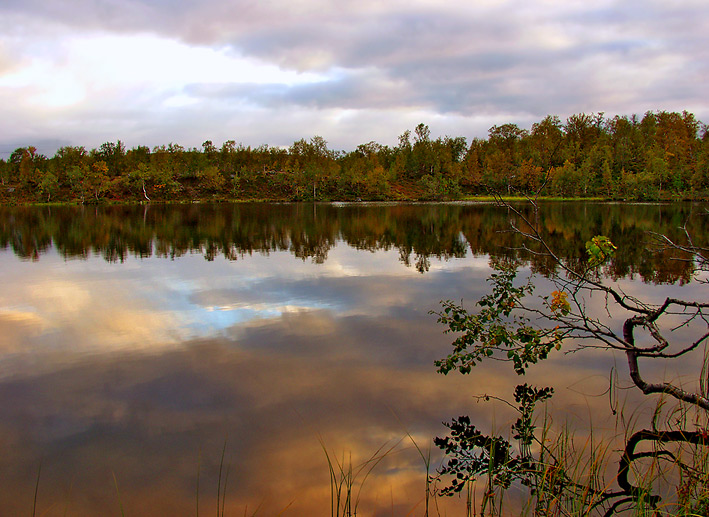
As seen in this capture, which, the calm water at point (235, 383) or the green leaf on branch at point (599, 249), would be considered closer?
the calm water at point (235, 383)

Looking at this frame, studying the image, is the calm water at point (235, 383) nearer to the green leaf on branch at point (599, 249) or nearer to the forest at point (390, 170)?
the green leaf on branch at point (599, 249)

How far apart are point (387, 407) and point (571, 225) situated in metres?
35.3

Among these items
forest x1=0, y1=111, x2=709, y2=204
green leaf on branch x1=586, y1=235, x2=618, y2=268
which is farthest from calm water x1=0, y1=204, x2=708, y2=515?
forest x1=0, y1=111, x2=709, y2=204

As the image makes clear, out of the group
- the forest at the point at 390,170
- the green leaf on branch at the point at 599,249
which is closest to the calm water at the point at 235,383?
the green leaf on branch at the point at 599,249

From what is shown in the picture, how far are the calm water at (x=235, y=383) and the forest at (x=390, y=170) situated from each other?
225 ft

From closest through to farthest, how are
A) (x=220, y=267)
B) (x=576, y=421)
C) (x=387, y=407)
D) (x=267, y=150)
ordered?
1. (x=576, y=421)
2. (x=387, y=407)
3. (x=220, y=267)
4. (x=267, y=150)

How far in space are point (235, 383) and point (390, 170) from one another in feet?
343

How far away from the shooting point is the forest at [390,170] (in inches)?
3484

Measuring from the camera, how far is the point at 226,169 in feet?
352

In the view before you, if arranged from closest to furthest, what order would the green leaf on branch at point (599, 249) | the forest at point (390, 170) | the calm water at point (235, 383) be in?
the calm water at point (235, 383) → the green leaf on branch at point (599, 249) → the forest at point (390, 170)

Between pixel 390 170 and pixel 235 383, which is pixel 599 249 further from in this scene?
pixel 390 170

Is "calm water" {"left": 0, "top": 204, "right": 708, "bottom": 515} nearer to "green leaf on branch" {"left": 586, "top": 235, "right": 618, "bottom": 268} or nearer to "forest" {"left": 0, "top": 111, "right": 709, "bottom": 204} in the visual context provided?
"green leaf on branch" {"left": 586, "top": 235, "right": 618, "bottom": 268}

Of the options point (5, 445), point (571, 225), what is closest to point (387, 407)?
point (5, 445)

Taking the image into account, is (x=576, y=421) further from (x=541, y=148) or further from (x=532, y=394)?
(x=541, y=148)
